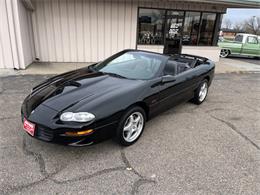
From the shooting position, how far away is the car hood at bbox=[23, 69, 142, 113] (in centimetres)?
260

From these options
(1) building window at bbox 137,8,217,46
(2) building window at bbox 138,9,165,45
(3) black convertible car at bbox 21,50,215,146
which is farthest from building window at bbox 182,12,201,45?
(3) black convertible car at bbox 21,50,215,146

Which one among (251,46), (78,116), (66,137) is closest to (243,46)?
(251,46)

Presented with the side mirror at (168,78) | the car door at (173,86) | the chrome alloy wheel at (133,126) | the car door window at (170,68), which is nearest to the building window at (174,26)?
the car door at (173,86)

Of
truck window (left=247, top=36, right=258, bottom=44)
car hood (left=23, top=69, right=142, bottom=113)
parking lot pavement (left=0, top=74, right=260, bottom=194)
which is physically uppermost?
truck window (left=247, top=36, right=258, bottom=44)

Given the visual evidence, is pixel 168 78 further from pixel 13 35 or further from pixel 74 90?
pixel 13 35

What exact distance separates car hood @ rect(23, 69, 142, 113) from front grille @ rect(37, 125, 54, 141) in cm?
27

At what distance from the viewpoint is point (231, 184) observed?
233cm

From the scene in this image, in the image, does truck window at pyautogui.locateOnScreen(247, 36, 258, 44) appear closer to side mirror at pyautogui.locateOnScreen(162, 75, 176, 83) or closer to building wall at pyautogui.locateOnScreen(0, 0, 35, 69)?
side mirror at pyautogui.locateOnScreen(162, 75, 176, 83)

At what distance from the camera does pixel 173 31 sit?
9.89 meters

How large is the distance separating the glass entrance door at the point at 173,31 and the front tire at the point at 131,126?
7.57 metres

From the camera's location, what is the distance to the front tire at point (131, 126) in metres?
2.73

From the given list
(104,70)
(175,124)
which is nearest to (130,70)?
(104,70)

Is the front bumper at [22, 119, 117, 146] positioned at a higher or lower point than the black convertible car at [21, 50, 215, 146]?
lower

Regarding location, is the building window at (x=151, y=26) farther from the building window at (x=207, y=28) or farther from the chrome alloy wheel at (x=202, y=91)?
the chrome alloy wheel at (x=202, y=91)
